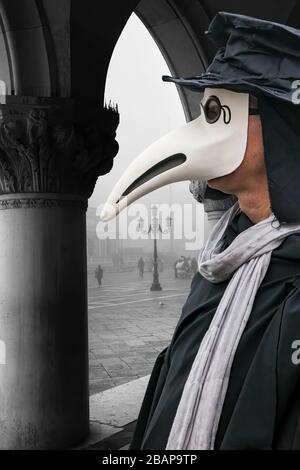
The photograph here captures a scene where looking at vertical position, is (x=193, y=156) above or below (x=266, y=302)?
above

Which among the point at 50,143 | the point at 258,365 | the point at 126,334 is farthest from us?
the point at 126,334

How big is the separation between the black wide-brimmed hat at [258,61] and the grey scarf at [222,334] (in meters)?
0.31

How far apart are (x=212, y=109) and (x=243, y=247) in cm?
35

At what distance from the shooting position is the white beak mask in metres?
1.38

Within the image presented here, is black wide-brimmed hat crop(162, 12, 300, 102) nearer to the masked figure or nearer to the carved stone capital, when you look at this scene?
the masked figure

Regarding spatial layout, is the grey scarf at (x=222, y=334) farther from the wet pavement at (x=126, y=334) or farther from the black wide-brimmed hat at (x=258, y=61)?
the wet pavement at (x=126, y=334)

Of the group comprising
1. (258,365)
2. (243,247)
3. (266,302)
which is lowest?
(258,365)

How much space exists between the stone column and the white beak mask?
9.96 feet

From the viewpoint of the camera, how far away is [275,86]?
1.31 metres

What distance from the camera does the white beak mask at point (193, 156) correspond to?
138 cm

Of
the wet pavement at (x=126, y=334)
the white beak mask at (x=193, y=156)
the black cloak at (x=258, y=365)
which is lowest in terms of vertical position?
the wet pavement at (x=126, y=334)

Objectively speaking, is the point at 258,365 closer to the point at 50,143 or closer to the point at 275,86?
the point at 275,86

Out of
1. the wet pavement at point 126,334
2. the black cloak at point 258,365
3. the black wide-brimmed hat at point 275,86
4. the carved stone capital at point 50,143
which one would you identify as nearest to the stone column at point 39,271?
the carved stone capital at point 50,143

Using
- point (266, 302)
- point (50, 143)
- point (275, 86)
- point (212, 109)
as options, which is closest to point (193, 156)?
point (212, 109)
